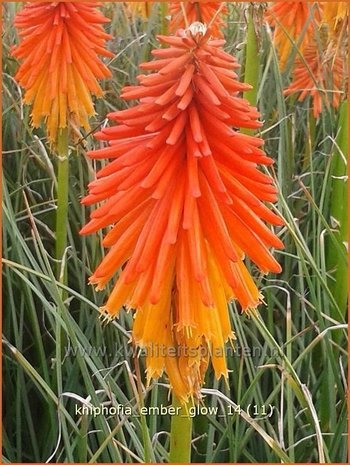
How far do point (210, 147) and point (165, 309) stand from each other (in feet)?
0.50

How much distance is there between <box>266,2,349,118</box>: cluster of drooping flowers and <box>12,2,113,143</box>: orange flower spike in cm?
23

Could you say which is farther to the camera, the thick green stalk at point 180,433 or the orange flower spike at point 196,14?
the orange flower spike at point 196,14

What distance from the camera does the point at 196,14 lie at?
88 centimetres

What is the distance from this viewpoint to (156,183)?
72cm

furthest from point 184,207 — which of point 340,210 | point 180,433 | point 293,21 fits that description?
point 293,21

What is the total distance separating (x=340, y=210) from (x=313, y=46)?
0.26 m

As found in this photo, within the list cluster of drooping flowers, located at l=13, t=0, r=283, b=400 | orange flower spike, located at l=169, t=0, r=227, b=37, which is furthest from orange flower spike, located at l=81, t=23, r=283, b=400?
orange flower spike, located at l=169, t=0, r=227, b=37

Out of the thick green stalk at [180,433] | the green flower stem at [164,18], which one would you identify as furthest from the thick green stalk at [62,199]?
the thick green stalk at [180,433]

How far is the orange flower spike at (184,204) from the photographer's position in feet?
2.29

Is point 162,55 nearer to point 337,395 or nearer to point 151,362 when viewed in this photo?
point 151,362

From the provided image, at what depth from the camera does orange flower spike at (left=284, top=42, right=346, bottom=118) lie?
103cm

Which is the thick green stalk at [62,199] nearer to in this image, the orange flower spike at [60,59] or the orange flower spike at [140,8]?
the orange flower spike at [60,59]

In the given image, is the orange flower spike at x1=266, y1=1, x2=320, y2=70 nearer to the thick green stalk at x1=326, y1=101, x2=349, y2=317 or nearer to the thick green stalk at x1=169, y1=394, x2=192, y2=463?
the thick green stalk at x1=326, y1=101, x2=349, y2=317

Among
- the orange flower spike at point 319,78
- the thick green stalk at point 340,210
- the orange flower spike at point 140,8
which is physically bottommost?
the thick green stalk at point 340,210
